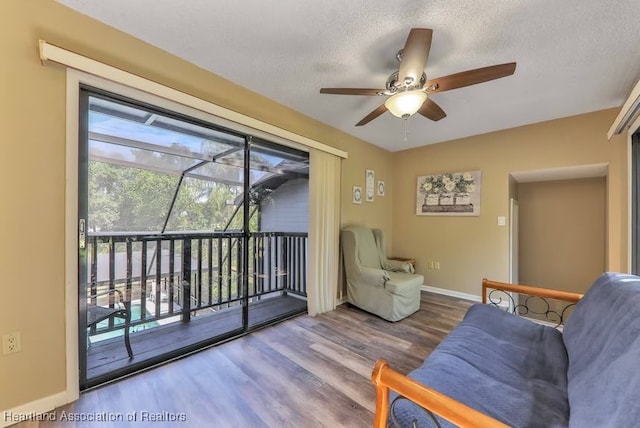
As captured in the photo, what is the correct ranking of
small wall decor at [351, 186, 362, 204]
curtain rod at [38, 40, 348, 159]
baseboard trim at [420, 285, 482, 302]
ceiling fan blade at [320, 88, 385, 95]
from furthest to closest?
1. small wall decor at [351, 186, 362, 204]
2. baseboard trim at [420, 285, 482, 302]
3. ceiling fan blade at [320, 88, 385, 95]
4. curtain rod at [38, 40, 348, 159]

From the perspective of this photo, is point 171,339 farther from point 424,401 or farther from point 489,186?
point 489,186

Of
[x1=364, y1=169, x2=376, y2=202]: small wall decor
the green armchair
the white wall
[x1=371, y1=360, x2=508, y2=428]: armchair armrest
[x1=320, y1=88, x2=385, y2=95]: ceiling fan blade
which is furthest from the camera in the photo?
[x1=364, y1=169, x2=376, y2=202]: small wall decor

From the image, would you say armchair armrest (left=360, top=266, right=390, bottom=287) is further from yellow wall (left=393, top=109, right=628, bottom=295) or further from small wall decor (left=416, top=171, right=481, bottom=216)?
small wall decor (left=416, top=171, right=481, bottom=216)

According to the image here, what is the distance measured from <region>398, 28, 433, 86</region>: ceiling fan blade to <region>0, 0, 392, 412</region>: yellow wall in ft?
6.38

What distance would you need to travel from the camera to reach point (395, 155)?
4656 millimetres

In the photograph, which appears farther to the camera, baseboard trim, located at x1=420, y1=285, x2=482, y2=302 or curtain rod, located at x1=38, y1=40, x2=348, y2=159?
baseboard trim, located at x1=420, y1=285, x2=482, y2=302

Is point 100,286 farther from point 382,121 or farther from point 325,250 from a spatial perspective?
point 382,121

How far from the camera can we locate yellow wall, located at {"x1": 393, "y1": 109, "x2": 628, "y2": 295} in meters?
2.82

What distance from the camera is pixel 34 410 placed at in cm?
150

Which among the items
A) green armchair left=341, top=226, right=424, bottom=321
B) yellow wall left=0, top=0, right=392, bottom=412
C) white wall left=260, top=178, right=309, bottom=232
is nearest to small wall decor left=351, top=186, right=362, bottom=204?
green armchair left=341, top=226, right=424, bottom=321

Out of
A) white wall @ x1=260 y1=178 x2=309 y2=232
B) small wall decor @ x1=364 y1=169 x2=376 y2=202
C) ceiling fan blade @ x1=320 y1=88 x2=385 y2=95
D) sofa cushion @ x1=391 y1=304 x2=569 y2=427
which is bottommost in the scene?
sofa cushion @ x1=391 y1=304 x2=569 y2=427

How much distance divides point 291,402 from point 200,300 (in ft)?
6.06

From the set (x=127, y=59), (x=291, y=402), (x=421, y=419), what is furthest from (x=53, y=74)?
(x=421, y=419)

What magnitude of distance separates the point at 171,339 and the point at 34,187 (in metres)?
1.68
